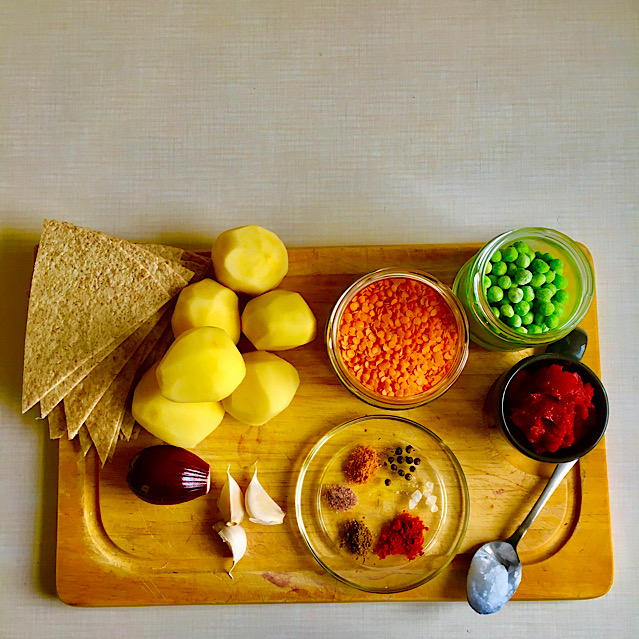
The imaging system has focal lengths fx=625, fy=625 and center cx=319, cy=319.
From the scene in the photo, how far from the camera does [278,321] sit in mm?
1098

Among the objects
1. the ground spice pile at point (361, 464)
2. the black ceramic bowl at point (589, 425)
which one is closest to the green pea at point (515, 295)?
the black ceramic bowl at point (589, 425)

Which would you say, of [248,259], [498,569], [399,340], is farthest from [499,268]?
[498,569]

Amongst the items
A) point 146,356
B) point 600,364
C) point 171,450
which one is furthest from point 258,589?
point 600,364

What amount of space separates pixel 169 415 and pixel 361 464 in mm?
375

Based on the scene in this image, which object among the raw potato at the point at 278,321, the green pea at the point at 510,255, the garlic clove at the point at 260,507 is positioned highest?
the green pea at the point at 510,255

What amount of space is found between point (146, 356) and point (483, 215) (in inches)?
29.1

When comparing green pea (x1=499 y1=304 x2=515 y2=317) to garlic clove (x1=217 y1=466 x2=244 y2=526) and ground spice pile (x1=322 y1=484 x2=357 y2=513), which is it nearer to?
ground spice pile (x1=322 y1=484 x2=357 y2=513)

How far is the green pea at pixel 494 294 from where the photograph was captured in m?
1.07

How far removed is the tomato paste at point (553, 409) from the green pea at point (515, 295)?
0.13 meters

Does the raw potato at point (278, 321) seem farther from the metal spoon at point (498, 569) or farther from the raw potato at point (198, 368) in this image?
the metal spoon at point (498, 569)

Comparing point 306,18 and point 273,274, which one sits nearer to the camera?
point 273,274

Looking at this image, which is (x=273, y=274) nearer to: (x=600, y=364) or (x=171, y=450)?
(x=171, y=450)

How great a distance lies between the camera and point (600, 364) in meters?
1.26

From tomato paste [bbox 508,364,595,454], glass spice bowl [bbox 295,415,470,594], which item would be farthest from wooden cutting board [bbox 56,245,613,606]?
tomato paste [bbox 508,364,595,454]
